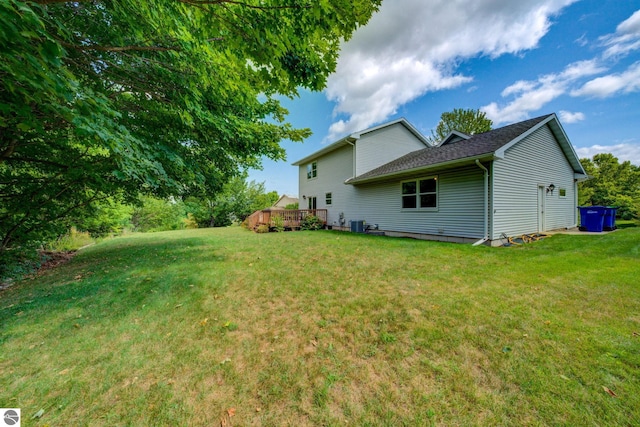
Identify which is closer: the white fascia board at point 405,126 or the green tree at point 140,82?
the green tree at point 140,82

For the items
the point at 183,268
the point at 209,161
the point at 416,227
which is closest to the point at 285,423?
the point at 183,268

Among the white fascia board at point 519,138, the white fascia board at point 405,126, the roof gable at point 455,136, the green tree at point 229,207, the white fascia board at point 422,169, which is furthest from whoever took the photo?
the green tree at point 229,207

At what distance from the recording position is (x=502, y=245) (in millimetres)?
7590

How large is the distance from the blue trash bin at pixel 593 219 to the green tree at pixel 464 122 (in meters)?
17.1

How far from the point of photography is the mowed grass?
5.70 ft

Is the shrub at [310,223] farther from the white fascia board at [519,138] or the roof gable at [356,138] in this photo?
the white fascia board at [519,138]

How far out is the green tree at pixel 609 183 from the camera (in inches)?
730

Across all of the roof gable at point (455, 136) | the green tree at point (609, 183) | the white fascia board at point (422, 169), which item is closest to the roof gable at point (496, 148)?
the white fascia board at point (422, 169)

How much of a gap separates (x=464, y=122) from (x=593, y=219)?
20378mm

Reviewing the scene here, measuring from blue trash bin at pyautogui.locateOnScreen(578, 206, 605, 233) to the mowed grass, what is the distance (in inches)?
278

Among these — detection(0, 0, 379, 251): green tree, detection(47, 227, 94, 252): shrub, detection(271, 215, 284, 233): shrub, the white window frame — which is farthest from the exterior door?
detection(47, 227, 94, 252): shrub

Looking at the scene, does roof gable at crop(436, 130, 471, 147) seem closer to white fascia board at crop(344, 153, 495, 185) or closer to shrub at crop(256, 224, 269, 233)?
white fascia board at crop(344, 153, 495, 185)

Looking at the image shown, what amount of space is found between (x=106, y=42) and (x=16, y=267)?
20.0ft

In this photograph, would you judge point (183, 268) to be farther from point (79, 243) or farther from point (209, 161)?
point (79, 243)
